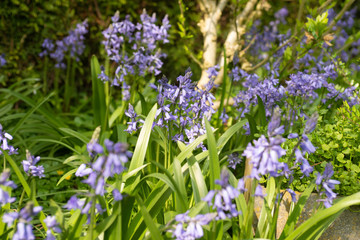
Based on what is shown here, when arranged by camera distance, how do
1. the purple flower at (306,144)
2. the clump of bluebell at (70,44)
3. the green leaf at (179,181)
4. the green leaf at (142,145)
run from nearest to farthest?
the purple flower at (306,144), the green leaf at (179,181), the green leaf at (142,145), the clump of bluebell at (70,44)

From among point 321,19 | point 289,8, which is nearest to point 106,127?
point 321,19

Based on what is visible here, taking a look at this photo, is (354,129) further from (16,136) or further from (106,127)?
(16,136)

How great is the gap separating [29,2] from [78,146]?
2813 millimetres

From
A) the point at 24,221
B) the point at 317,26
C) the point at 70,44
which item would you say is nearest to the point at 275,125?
the point at 24,221

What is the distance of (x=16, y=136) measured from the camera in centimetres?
376

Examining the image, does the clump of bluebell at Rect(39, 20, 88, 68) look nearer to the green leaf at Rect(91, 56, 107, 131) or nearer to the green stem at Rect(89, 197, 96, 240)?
the green leaf at Rect(91, 56, 107, 131)

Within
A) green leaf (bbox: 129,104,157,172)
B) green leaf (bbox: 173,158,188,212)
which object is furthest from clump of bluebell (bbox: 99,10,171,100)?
green leaf (bbox: 173,158,188,212)

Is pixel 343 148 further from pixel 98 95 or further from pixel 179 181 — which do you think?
pixel 98 95

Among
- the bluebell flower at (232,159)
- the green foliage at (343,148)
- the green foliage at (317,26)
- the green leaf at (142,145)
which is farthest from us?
the green foliage at (317,26)

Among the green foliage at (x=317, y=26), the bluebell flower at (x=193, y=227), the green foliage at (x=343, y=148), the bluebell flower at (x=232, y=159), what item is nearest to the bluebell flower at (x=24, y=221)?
the bluebell flower at (x=193, y=227)

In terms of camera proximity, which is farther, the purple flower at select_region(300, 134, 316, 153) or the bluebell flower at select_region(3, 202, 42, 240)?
the purple flower at select_region(300, 134, 316, 153)

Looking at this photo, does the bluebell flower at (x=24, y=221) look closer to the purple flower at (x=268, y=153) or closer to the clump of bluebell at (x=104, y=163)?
the clump of bluebell at (x=104, y=163)

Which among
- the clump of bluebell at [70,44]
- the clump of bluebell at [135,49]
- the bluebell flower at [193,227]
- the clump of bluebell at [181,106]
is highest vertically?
the clump of bluebell at [70,44]

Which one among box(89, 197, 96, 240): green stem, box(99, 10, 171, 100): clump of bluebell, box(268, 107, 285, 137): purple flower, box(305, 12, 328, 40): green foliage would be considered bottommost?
box(89, 197, 96, 240): green stem
